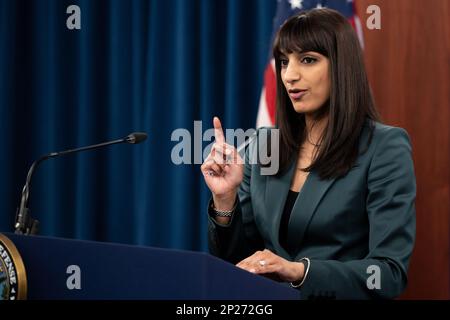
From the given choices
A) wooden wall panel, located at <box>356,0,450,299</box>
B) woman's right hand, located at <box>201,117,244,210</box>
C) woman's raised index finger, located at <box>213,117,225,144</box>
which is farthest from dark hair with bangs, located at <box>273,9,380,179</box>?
wooden wall panel, located at <box>356,0,450,299</box>

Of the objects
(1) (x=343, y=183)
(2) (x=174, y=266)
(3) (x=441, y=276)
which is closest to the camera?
(2) (x=174, y=266)

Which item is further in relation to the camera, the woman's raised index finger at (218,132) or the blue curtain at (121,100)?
the blue curtain at (121,100)

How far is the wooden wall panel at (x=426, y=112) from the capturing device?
199 cm

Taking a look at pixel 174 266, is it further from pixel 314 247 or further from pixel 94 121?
pixel 94 121

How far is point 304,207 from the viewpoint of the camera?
5.09ft

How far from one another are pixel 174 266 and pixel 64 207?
1896mm

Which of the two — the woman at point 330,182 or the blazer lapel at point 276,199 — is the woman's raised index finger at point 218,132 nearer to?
the woman at point 330,182

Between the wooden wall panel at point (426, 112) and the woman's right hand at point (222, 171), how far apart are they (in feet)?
2.45

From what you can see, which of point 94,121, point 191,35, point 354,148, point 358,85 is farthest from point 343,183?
point 94,121

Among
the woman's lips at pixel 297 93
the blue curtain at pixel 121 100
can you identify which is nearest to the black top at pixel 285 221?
the woman's lips at pixel 297 93

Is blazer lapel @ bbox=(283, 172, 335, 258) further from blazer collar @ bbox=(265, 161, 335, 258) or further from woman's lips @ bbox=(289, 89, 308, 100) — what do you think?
woman's lips @ bbox=(289, 89, 308, 100)

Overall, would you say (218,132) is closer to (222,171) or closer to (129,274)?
(222,171)

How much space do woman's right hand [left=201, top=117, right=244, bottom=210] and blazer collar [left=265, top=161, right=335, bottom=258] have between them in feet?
0.41
